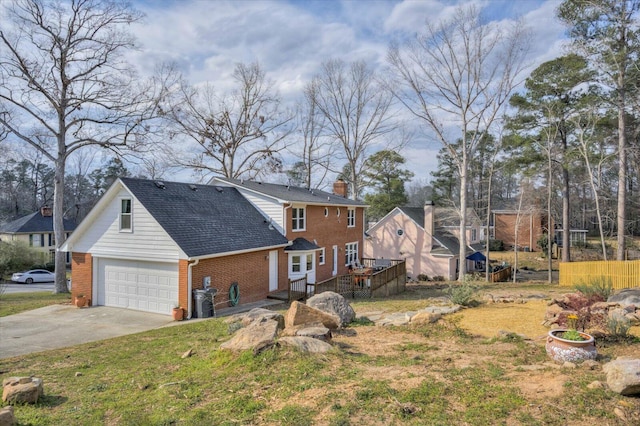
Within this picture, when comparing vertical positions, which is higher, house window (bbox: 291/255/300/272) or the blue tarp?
house window (bbox: 291/255/300/272)

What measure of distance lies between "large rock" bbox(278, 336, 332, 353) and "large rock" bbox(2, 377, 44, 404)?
12.6ft

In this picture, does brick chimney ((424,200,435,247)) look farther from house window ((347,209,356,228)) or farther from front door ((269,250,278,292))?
front door ((269,250,278,292))

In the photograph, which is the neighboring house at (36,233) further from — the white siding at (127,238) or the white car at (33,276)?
the white siding at (127,238)

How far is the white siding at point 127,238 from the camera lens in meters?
14.2

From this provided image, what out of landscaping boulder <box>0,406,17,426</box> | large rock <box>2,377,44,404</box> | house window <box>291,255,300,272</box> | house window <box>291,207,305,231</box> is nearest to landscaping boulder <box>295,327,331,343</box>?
large rock <box>2,377,44,404</box>

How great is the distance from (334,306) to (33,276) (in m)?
34.2

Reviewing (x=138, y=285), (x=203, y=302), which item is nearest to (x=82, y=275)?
(x=138, y=285)

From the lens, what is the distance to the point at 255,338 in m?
7.34

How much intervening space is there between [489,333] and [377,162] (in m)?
32.7

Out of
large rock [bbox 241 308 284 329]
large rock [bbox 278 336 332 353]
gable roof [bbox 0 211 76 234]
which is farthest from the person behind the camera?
gable roof [bbox 0 211 76 234]

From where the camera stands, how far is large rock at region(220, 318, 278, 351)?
7137 millimetres

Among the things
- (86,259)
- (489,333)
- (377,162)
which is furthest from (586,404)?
(377,162)

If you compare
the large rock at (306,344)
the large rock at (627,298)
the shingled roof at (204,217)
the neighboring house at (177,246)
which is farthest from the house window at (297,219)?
the large rock at (627,298)

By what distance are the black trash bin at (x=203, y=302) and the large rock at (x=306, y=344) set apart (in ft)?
24.0
